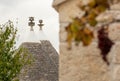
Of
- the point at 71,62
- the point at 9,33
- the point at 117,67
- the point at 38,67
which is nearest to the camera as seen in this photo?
the point at 117,67

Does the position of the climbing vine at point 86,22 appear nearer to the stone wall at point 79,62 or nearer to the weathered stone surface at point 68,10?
the stone wall at point 79,62

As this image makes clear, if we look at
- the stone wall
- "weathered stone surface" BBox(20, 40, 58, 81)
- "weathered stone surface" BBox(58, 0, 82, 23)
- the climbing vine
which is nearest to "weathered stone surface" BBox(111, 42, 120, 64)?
the stone wall

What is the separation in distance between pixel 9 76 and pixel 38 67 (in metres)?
4.84

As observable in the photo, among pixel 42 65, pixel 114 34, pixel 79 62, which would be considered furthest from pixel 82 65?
pixel 42 65

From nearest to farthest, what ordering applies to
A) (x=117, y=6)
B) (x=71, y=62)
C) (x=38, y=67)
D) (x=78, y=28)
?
(x=78, y=28) < (x=117, y=6) < (x=71, y=62) < (x=38, y=67)

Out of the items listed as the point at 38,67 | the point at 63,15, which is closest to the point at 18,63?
the point at 38,67

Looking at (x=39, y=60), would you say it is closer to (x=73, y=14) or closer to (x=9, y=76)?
(x=9, y=76)

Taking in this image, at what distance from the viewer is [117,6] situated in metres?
4.25

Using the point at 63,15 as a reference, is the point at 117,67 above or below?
below

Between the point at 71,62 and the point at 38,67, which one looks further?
the point at 38,67

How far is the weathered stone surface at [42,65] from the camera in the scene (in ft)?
79.8

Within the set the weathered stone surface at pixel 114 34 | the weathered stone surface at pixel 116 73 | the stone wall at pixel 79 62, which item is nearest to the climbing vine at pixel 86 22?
the weathered stone surface at pixel 116 73

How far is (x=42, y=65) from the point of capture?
83.1 feet

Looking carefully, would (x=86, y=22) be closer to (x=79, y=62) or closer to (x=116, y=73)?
(x=116, y=73)
